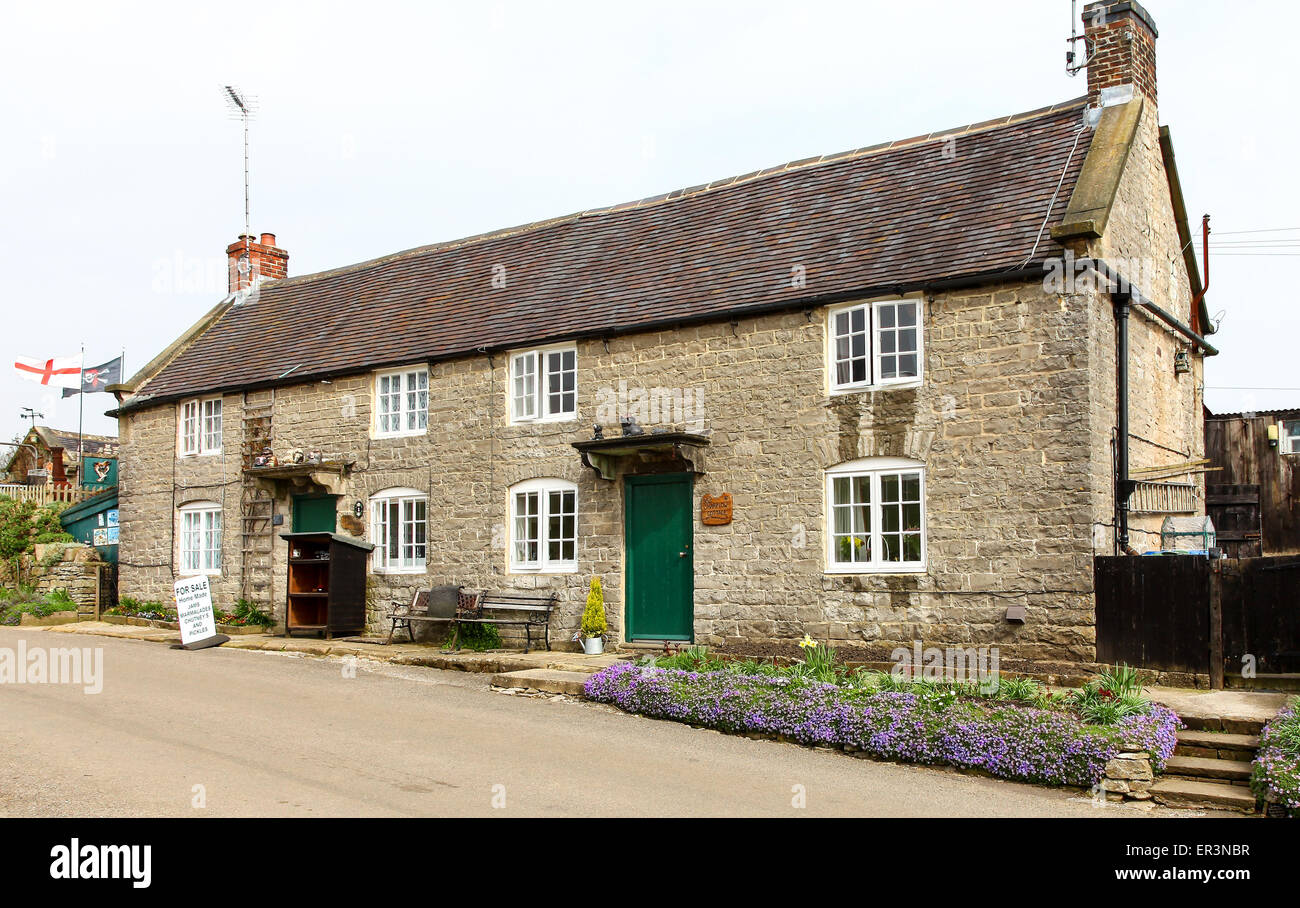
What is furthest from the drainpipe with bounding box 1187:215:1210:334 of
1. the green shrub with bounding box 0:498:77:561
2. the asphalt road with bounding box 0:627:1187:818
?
the green shrub with bounding box 0:498:77:561

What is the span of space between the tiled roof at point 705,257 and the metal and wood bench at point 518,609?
12.8 ft

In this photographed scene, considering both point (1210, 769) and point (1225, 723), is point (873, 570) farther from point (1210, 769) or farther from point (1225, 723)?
point (1210, 769)

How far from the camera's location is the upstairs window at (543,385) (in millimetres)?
17078

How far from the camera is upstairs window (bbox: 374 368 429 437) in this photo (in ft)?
61.8

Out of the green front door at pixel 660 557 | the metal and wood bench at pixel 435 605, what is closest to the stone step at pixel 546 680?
the green front door at pixel 660 557

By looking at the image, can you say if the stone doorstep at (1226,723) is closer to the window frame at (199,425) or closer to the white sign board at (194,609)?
the white sign board at (194,609)

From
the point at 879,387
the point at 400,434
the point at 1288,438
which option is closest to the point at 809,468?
the point at 879,387

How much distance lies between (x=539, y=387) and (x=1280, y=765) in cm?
1157

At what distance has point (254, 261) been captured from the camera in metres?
26.2

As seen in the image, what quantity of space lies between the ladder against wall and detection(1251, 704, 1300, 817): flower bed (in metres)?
16.4

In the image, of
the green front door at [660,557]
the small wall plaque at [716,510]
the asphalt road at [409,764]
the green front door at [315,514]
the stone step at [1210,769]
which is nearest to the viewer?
the asphalt road at [409,764]

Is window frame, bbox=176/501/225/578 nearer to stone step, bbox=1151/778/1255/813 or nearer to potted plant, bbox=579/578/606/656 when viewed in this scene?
potted plant, bbox=579/578/606/656
